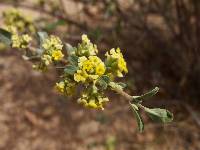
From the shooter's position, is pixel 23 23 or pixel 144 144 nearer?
pixel 23 23

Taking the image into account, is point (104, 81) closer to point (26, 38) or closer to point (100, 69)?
point (100, 69)

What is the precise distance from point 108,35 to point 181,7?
1.76ft

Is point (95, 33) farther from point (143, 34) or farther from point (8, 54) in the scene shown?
point (8, 54)

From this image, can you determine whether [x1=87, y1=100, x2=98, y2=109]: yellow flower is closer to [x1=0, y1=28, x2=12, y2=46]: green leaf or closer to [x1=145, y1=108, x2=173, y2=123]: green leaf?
[x1=145, y1=108, x2=173, y2=123]: green leaf

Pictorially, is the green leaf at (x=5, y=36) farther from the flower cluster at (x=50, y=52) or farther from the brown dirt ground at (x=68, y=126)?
the brown dirt ground at (x=68, y=126)

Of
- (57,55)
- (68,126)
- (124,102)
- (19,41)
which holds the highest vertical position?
(124,102)

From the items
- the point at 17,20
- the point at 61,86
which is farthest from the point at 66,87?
the point at 17,20

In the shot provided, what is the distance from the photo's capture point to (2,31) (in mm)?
1430

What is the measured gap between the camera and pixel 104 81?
111 centimetres

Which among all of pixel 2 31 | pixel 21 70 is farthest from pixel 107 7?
pixel 21 70

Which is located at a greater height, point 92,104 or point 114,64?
point 114,64

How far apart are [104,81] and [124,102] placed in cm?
180

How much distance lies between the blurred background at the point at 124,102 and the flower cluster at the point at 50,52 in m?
1.14

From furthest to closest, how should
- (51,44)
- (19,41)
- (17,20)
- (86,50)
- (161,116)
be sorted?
(17,20)
(19,41)
(51,44)
(86,50)
(161,116)
